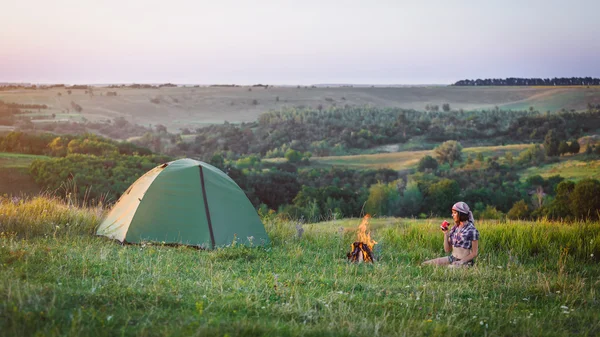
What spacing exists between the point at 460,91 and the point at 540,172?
26.2 metres

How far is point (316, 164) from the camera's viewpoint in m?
62.6

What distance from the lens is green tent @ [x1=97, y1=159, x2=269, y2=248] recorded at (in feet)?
30.2

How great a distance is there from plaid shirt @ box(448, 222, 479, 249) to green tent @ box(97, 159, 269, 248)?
3.29m

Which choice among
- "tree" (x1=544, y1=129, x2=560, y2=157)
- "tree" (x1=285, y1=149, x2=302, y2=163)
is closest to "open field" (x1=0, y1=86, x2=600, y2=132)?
"tree" (x1=544, y1=129, x2=560, y2=157)

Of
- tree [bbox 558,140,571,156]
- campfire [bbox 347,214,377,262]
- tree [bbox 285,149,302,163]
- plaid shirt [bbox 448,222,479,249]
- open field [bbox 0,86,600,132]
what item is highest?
open field [bbox 0,86,600,132]

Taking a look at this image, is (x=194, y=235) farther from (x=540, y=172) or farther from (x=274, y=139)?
(x=274, y=139)

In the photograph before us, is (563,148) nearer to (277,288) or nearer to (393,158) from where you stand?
(393,158)

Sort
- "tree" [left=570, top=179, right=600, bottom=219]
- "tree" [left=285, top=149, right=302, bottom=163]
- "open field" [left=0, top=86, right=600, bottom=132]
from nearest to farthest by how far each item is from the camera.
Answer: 1. "tree" [left=570, top=179, right=600, bottom=219]
2. "tree" [left=285, top=149, right=302, bottom=163]
3. "open field" [left=0, top=86, right=600, bottom=132]

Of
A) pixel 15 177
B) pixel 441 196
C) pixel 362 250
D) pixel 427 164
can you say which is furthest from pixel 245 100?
pixel 362 250

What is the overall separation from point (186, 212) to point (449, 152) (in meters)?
56.6

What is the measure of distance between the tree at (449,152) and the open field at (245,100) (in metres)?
14.1

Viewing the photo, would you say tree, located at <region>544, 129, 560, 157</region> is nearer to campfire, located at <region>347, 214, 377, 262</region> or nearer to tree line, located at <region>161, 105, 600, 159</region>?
tree line, located at <region>161, 105, 600, 159</region>

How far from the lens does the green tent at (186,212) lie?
9.21m

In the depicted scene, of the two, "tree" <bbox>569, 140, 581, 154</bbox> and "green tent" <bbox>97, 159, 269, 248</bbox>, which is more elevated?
"green tent" <bbox>97, 159, 269, 248</bbox>
